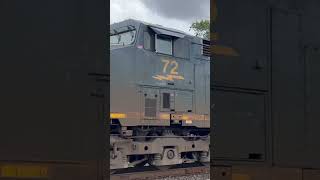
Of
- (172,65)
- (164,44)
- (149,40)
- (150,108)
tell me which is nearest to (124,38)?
(149,40)

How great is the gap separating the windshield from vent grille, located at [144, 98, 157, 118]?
1.56m

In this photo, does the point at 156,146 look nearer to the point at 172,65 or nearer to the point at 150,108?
the point at 150,108

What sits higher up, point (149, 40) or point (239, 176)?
point (149, 40)

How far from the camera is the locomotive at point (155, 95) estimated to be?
11.3m

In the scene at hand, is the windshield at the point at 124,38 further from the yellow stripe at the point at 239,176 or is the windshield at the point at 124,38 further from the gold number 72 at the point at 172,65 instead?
the yellow stripe at the point at 239,176

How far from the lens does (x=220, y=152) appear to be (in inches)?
124

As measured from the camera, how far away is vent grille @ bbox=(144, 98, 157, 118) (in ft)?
38.3

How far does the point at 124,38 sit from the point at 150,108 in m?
1.95

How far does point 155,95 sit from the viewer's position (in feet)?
38.7
